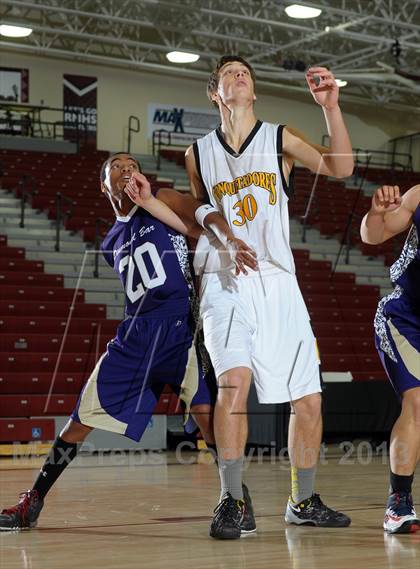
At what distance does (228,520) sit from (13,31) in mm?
15767

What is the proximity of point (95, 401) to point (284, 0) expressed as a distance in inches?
529

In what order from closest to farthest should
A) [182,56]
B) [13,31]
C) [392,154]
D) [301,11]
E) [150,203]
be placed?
[150,203] < [301,11] < [13,31] < [182,56] < [392,154]

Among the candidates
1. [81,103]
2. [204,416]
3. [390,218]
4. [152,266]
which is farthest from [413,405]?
[81,103]

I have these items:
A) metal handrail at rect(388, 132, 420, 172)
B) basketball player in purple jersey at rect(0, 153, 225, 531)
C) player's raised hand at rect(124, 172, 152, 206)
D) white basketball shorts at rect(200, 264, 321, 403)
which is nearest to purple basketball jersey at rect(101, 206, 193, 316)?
basketball player in purple jersey at rect(0, 153, 225, 531)

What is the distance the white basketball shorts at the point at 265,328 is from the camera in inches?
152

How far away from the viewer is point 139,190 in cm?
413

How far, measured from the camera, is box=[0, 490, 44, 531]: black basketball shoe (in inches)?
160

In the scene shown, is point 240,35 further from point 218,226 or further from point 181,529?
point 181,529

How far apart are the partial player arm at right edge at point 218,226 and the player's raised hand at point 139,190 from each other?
0.63 ft

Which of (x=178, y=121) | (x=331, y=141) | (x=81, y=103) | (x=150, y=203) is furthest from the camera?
(x=178, y=121)

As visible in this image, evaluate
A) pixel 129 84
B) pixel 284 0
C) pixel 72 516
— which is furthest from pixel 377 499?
pixel 129 84

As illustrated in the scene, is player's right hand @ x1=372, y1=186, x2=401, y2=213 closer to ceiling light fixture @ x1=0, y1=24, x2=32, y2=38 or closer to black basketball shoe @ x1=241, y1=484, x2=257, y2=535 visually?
black basketball shoe @ x1=241, y1=484, x2=257, y2=535

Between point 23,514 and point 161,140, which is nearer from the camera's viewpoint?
point 23,514

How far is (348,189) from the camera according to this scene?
814 inches
